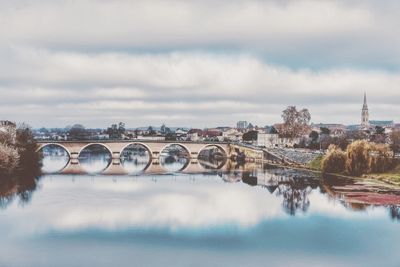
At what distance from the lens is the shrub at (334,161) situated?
39122mm

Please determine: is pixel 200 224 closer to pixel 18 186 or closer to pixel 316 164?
pixel 18 186

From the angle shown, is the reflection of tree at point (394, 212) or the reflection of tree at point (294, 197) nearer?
the reflection of tree at point (394, 212)

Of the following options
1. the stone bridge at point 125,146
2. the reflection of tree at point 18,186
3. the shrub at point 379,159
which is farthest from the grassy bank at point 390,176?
the reflection of tree at point 18,186

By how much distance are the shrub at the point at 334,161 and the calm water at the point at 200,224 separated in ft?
15.4

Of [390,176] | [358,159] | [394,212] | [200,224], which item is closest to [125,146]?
[358,159]

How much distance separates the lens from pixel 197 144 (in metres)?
60.8

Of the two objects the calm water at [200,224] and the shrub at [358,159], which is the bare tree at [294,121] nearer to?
the shrub at [358,159]

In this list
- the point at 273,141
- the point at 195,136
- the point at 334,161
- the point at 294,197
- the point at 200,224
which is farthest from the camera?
the point at 195,136

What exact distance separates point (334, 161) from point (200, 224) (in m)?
21.4

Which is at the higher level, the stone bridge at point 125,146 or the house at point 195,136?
the house at point 195,136

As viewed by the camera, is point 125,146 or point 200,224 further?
point 125,146

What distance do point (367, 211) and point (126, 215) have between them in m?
10.3

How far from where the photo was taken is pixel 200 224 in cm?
2073

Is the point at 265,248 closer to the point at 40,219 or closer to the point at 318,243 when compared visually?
the point at 318,243
